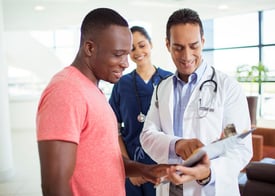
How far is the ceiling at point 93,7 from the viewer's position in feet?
20.3

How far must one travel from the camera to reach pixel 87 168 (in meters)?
0.87

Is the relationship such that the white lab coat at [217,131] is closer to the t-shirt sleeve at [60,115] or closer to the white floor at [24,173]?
the t-shirt sleeve at [60,115]

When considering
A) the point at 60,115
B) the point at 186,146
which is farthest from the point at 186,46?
the point at 60,115

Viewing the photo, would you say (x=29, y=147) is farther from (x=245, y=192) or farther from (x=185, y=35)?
(x=185, y=35)

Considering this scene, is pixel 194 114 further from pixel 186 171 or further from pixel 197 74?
pixel 186 171

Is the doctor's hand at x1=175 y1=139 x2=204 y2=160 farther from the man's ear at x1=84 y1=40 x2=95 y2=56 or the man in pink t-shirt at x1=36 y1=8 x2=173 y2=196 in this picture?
the man's ear at x1=84 y1=40 x2=95 y2=56

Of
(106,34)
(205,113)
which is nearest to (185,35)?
(205,113)

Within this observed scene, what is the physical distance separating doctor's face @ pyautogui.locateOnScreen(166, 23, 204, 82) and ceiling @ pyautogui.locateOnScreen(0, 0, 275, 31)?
5.28 m

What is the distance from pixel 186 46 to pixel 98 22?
47cm

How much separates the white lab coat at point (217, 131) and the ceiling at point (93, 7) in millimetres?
5424

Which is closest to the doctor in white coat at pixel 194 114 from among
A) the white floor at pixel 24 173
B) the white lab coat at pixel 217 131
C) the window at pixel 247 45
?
the white lab coat at pixel 217 131

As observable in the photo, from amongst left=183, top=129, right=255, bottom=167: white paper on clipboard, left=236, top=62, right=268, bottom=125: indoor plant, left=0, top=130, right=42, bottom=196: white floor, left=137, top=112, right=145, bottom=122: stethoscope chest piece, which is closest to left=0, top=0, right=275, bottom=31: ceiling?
left=236, top=62, right=268, bottom=125: indoor plant

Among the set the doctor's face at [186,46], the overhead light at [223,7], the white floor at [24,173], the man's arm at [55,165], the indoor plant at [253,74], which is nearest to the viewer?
the man's arm at [55,165]

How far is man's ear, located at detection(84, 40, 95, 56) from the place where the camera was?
0.92m
